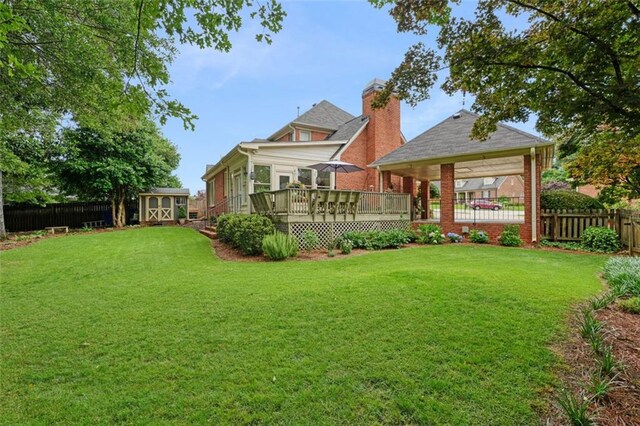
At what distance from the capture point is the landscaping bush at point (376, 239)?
1091 centimetres

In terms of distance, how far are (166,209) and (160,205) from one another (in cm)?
48

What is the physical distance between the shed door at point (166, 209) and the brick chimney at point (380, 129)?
14.8 metres

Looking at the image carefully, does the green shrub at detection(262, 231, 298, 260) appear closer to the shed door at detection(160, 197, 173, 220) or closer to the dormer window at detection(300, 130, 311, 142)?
the dormer window at detection(300, 130, 311, 142)

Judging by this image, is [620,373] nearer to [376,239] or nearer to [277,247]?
[277,247]

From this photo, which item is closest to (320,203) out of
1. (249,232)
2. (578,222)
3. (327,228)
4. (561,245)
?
(327,228)

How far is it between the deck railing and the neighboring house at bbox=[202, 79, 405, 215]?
2.24 meters

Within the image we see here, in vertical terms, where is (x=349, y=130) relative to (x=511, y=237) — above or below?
above

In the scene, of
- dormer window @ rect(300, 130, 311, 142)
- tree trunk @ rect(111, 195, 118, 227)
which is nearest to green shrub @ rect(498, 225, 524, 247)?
dormer window @ rect(300, 130, 311, 142)

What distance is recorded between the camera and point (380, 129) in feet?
53.5

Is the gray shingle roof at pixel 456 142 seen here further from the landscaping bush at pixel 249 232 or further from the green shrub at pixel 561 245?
the landscaping bush at pixel 249 232

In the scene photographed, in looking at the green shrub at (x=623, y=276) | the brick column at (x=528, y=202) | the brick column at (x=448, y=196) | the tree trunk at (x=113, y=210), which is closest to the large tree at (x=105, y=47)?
the green shrub at (x=623, y=276)

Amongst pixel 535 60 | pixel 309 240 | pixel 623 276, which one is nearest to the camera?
pixel 535 60

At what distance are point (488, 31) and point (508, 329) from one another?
3.43m

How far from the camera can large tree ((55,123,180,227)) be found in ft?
→ 56.1
